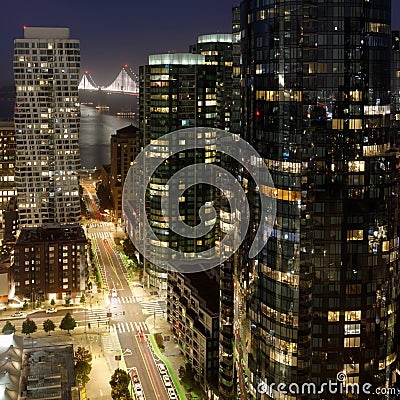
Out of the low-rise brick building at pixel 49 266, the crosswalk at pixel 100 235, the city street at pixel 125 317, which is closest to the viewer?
the city street at pixel 125 317

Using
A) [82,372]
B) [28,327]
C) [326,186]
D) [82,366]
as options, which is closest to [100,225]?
[28,327]

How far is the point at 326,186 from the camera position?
1241 cm

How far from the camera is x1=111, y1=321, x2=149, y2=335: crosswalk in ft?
72.6

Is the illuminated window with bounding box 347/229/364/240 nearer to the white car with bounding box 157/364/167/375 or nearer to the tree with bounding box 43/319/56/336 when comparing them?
the white car with bounding box 157/364/167/375

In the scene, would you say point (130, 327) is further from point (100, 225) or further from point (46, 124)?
point (100, 225)

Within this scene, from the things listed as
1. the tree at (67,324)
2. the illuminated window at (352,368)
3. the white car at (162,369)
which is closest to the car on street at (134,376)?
the white car at (162,369)

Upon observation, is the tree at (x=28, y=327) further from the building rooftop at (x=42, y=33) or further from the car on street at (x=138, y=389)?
the building rooftop at (x=42, y=33)

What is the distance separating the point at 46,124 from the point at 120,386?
53.8ft

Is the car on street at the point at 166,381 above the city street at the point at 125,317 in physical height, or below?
below

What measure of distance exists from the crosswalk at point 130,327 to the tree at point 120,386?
15.0ft

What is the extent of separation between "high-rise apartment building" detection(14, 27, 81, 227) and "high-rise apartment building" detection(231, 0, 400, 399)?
734 inches

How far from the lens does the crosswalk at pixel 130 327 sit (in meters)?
22.1

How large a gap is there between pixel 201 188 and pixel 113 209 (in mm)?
13187

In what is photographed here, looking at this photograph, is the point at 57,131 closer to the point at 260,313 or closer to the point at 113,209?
the point at 113,209
